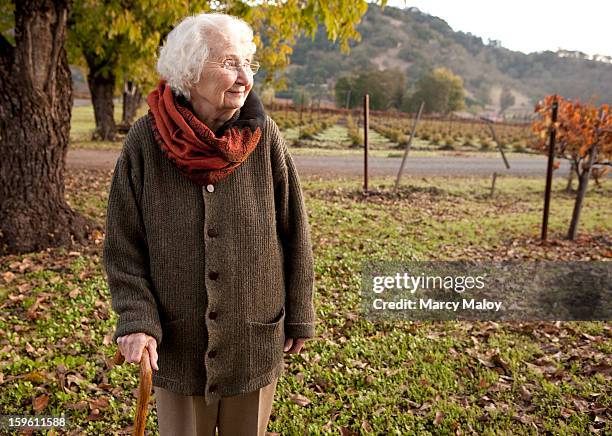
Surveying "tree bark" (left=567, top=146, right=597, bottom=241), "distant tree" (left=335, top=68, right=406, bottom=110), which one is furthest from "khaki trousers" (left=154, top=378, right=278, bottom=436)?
"distant tree" (left=335, top=68, right=406, bottom=110)

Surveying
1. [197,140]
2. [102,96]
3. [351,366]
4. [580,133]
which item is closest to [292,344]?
[197,140]

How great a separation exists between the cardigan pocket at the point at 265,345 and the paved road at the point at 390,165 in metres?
12.0

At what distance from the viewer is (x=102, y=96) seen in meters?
17.9

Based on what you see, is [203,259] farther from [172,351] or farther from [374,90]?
[374,90]

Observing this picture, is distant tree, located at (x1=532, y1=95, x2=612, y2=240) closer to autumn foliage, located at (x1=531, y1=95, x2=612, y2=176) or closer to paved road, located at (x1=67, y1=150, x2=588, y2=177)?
autumn foliage, located at (x1=531, y1=95, x2=612, y2=176)

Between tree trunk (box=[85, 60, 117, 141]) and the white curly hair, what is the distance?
15.7 m

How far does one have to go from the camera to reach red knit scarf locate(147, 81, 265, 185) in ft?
5.89

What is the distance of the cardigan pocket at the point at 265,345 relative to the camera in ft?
6.61

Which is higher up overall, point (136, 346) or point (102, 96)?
point (102, 96)

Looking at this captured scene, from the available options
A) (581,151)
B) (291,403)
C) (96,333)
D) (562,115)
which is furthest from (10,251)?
(562,115)

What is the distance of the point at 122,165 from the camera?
1.86m

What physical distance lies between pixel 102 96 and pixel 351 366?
16431 mm

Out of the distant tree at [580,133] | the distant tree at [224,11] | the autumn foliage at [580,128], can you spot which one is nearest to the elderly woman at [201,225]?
the distant tree at [224,11]

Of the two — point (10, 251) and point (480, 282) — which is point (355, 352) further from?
point (10, 251)
